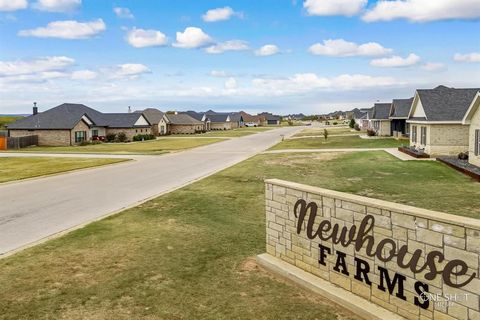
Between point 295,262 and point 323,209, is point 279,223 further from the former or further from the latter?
point 323,209

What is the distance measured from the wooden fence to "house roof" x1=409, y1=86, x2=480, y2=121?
46.6 meters

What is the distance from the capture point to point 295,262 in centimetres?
901

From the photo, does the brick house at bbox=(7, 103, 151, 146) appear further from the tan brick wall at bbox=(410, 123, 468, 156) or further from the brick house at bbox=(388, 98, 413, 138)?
the tan brick wall at bbox=(410, 123, 468, 156)

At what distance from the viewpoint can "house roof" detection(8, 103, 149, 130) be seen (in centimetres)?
5666

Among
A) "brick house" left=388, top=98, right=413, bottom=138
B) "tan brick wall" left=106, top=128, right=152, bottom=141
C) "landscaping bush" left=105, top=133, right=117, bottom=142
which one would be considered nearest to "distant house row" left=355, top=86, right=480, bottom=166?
"brick house" left=388, top=98, right=413, bottom=138

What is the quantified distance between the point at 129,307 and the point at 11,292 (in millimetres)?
2597

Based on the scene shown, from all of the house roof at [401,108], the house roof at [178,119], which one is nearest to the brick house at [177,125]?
the house roof at [178,119]

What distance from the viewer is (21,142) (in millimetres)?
52438

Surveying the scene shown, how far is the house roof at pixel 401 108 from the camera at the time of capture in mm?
50669

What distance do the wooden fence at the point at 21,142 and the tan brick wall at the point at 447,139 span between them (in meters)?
47.2

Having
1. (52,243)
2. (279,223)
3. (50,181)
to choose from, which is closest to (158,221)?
(52,243)

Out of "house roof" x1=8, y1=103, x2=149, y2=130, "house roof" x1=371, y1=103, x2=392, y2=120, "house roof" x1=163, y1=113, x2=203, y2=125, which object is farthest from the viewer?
"house roof" x1=163, y1=113, x2=203, y2=125

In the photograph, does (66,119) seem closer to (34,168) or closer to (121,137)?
(121,137)

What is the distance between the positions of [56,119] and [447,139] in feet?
163
